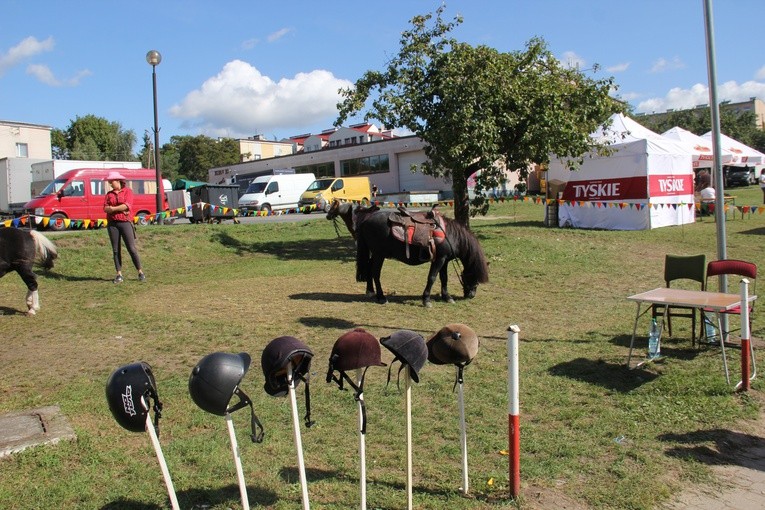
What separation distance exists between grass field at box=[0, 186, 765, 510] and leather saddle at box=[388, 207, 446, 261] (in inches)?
37.7

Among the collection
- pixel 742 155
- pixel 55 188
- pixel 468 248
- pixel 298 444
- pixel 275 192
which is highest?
pixel 742 155

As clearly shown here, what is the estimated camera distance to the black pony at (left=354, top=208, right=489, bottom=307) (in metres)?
9.52

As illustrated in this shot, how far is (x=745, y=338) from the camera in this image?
552 cm

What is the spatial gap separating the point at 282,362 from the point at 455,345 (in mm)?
1087

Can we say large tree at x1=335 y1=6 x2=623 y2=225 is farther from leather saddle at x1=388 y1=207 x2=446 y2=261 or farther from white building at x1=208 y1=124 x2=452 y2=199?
white building at x1=208 y1=124 x2=452 y2=199

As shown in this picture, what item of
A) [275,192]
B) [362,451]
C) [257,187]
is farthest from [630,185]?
[257,187]

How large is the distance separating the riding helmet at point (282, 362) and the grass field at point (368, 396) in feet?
2.80

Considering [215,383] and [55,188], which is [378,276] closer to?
[215,383]

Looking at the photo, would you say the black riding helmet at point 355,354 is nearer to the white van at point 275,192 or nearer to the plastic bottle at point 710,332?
the plastic bottle at point 710,332

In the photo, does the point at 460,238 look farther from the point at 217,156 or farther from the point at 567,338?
the point at 217,156

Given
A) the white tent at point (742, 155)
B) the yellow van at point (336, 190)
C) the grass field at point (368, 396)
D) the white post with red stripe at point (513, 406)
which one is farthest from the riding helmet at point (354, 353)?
the white tent at point (742, 155)

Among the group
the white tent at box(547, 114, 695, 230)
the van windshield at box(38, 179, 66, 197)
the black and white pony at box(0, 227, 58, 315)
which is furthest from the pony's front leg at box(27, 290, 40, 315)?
the white tent at box(547, 114, 695, 230)

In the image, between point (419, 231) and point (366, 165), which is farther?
point (366, 165)

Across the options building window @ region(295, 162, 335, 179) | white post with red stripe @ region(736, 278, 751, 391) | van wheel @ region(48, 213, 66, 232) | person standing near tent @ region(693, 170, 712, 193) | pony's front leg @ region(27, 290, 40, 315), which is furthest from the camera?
building window @ region(295, 162, 335, 179)
